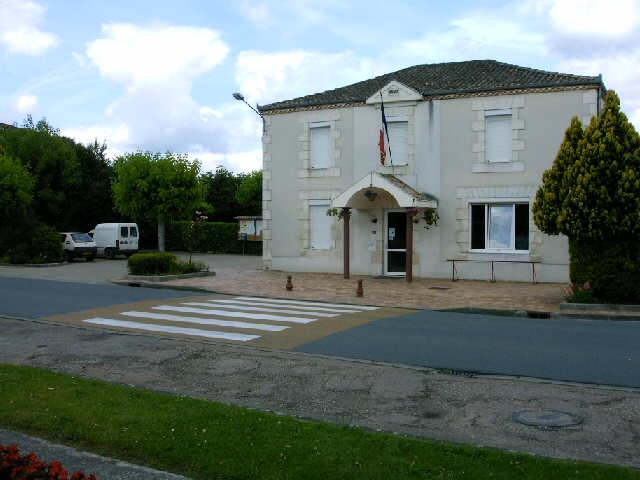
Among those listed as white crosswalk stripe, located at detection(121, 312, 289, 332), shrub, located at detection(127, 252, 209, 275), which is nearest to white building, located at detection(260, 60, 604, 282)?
shrub, located at detection(127, 252, 209, 275)

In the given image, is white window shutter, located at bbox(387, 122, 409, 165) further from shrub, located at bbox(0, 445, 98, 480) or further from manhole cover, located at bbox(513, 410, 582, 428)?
shrub, located at bbox(0, 445, 98, 480)

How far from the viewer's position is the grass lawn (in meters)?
4.77

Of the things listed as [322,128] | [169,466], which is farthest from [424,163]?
[169,466]

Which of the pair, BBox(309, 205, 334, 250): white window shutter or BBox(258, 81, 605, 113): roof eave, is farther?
BBox(309, 205, 334, 250): white window shutter

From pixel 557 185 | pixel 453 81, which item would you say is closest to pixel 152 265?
pixel 453 81

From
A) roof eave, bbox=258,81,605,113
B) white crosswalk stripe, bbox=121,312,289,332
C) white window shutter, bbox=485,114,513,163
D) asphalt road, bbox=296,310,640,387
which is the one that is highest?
roof eave, bbox=258,81,605,113

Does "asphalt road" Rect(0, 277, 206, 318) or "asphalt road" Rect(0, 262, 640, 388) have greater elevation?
"asphalt road" Rect(0, 277, 206, 318)

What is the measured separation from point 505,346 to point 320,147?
15.0 metres

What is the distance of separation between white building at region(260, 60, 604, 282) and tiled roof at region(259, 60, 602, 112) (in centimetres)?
6

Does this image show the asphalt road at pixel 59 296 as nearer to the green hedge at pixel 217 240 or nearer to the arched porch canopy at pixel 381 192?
the arched porch canopy at pixel 381 192

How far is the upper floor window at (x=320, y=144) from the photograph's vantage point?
78.5 ft

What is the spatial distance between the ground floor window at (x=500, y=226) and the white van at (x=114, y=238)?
20.7 meters

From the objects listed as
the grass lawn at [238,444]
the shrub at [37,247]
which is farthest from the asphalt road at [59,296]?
the shrub at [37,247]

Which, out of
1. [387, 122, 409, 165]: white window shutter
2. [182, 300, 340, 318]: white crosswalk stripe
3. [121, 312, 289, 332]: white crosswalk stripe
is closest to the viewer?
[121, 312, 289, 332]: white crosswalk stripe
